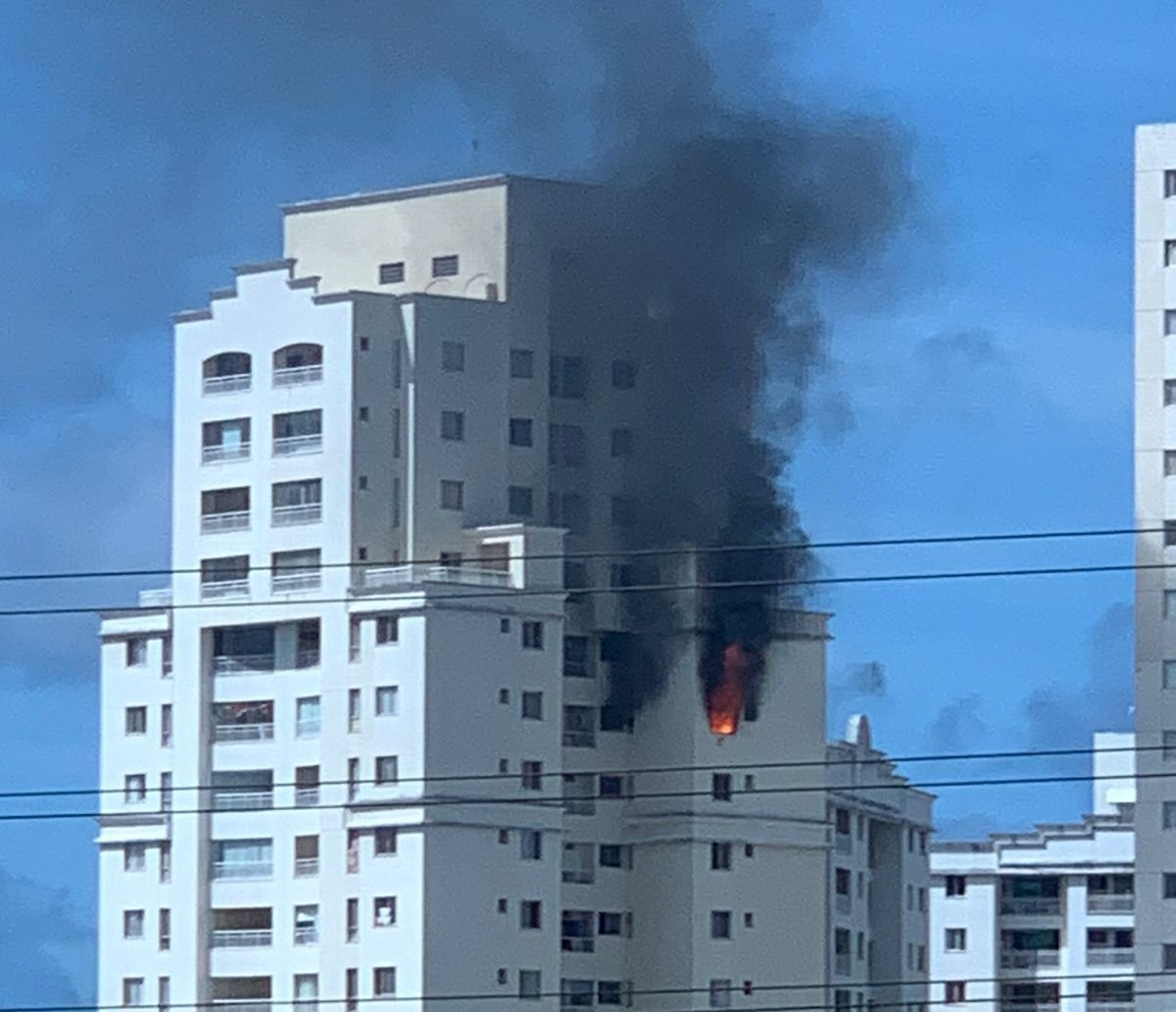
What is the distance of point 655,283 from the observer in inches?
3031

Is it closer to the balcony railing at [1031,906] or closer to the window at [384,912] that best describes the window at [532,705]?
the window at [384,912]

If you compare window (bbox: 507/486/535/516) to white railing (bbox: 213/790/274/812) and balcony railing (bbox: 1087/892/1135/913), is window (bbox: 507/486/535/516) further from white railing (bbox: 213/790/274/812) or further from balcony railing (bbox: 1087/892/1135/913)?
balcony railing (bbox: 1087/892/1135/913)

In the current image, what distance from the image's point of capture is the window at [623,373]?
78.1 m

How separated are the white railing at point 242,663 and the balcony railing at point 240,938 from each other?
15.9 feet

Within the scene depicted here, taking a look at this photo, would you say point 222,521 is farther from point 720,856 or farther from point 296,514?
point 720,856

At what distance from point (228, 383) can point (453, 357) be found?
449cm

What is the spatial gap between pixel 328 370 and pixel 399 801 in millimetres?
8361

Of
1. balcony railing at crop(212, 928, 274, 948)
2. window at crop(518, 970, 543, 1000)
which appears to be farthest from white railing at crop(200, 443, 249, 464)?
window at crop(518, 970, 543, 1000)

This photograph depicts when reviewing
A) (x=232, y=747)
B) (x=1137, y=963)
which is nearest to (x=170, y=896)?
(x=232, y=747)

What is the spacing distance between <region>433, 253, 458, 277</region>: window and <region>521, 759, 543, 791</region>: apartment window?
965 cm

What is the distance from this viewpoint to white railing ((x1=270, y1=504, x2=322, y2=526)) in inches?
2977

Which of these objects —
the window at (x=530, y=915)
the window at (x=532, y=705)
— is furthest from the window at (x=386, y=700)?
the window at (x=530, y=915)

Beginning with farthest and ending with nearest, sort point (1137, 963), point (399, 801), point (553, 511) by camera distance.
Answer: point (553, 511)
point (399, 801)
point (1137, 963)

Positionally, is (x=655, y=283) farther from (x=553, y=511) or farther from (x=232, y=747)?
(x=232, y=747)
